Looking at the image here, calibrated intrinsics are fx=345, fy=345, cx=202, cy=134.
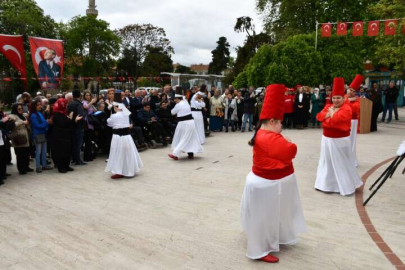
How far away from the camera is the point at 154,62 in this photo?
182 ft

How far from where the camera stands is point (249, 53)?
4206cm

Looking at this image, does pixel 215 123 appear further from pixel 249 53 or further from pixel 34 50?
pixel 249 53

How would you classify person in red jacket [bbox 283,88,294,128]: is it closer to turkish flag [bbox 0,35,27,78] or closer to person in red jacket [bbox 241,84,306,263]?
turkish flag [bbox 0,35,27,78]

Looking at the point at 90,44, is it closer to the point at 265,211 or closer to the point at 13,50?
the point at 13,50

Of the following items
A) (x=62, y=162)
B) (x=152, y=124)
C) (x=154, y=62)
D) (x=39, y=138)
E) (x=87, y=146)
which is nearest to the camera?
(x=39, y=138)

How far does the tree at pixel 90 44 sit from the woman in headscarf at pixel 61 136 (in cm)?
4332

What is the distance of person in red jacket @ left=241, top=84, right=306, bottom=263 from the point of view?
13.5ft

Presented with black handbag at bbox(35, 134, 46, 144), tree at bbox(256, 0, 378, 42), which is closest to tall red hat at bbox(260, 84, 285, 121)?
black handbag at bbox(35, 134, 46, 144)

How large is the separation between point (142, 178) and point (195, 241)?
366 cm

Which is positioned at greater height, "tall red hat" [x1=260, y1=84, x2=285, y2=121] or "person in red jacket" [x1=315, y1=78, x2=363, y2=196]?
"tall red hat" [x1=260, y1=84, x2=285, y2=121]

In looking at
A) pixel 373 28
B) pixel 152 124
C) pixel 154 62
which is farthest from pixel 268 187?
pixel 154 62

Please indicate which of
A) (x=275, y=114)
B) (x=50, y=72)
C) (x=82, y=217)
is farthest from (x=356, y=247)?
(x=50, y=72)

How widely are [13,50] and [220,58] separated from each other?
84157 mm

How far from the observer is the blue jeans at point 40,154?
8.76m
